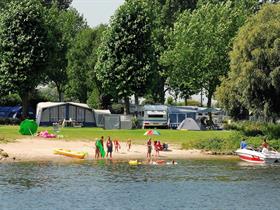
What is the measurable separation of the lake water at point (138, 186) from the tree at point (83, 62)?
61.0 meters

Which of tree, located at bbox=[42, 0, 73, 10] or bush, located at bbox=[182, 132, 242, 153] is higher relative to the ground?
tree, located at bbox=[42, 0, 73, 10]

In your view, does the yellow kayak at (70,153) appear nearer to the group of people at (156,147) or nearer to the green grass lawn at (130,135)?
the group of people at (156,147)

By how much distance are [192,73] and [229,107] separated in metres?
34.5

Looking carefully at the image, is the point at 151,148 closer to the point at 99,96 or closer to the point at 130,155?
the point at 130,155

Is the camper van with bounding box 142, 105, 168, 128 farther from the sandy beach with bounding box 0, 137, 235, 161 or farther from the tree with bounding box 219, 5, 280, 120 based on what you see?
the tree with bounding box 219, 5, 280, 120

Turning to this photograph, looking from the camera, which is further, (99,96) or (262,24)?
(99,96)

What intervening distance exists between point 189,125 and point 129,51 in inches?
633

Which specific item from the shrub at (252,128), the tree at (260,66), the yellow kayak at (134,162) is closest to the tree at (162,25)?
the shrub at (252,128)

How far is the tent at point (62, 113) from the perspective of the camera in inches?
4154

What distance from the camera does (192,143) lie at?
7881cm

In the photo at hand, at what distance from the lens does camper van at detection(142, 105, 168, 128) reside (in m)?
106

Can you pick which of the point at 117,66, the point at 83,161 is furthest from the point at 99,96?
the point at 83,161

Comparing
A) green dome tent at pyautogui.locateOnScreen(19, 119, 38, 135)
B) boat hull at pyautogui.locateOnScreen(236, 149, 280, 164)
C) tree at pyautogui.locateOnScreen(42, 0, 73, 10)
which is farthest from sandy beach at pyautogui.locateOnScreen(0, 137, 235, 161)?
tree at pyautogui.locateOnScreen(42, 0, 73, 10)

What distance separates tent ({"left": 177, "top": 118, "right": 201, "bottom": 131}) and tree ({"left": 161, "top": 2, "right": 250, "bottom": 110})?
42.5 feet
